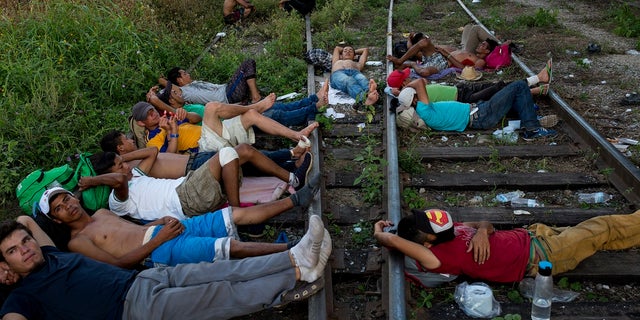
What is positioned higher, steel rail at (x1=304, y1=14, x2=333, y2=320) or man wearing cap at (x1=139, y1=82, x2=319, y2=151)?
man wearing cap at (x1=139, y1=82, x2=319, y2=151)

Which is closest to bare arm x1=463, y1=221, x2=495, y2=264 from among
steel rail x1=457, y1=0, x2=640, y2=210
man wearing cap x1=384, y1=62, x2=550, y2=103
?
steel rail x1=457, y1=0, x2=640, y2=210

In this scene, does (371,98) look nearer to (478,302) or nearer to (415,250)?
(415,250)

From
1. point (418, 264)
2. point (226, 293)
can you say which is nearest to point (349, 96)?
point (418, 264)

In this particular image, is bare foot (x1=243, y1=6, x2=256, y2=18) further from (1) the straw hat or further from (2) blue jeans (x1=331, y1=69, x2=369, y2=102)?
(1) the straw hat

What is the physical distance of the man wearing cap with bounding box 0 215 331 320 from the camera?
353cm

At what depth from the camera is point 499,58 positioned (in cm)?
845

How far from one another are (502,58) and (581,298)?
535cm

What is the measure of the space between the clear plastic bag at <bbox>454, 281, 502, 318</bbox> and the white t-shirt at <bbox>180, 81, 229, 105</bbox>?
4.49 metres

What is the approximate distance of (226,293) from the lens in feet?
11.8

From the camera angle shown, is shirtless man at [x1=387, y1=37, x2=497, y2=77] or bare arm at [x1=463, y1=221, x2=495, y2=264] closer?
bare arm at [x1=463, y1=221, x2=495, y2=264]

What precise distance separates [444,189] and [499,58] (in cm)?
396

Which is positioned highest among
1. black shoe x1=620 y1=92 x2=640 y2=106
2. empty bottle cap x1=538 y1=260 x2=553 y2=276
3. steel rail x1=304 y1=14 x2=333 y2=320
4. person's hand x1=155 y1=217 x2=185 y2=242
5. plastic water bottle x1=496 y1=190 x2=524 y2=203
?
person's hand x1=155 y1=217 x2=185 y2=242

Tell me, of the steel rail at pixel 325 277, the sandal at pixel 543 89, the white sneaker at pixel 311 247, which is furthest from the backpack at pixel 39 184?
the sandal at pixel 543 89

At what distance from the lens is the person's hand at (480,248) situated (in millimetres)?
3895
